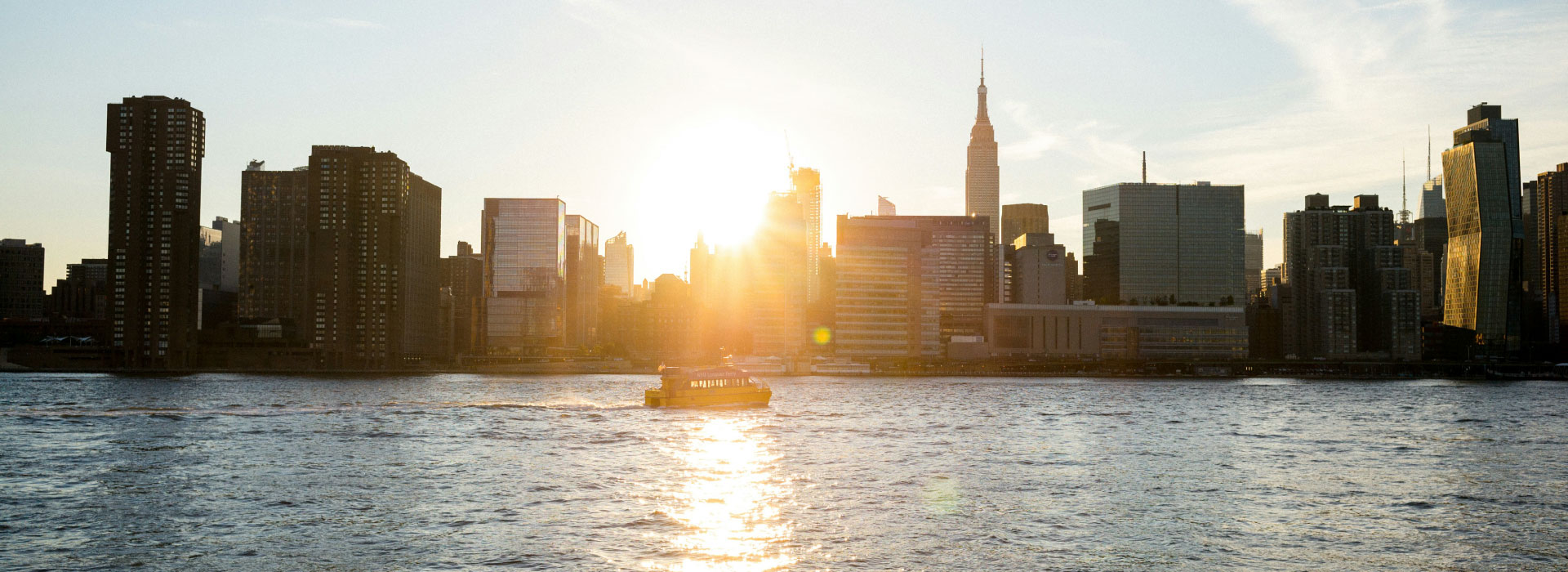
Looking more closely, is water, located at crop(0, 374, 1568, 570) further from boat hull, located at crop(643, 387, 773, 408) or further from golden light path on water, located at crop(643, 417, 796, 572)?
boat hull, located at crop(643, 387, 773, 408)

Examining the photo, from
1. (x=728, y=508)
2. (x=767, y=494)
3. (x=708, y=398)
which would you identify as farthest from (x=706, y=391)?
(x=728, y=508)

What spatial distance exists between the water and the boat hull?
27.8 metres

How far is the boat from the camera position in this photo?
155 metres

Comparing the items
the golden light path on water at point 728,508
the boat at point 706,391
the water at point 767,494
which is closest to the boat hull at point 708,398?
the boat at point 706,391

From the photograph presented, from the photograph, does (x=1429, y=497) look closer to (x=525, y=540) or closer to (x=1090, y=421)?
Answer: (x=525, y=540)

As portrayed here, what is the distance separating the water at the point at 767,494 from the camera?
49.0 meters

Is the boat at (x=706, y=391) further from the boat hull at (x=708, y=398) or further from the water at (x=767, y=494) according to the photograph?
the water at (x=767, y=494)

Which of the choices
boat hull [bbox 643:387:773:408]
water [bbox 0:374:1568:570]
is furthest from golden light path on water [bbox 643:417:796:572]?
boat hull [bbox 643:387:773:408]

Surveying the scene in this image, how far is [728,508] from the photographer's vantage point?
6062 cm

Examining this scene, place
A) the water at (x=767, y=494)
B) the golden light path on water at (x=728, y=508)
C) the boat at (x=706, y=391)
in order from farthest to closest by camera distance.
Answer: the boat at (x=706, y=391)
the water at (x=767, y=494)
the golden light path on water at (x=728, y=508)

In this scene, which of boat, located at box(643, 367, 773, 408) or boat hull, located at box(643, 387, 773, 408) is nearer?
boat hull, located at box(643, 387, 773, 408)

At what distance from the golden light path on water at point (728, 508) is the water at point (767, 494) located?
0.25m

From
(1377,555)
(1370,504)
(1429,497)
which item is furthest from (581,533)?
(1429,497)

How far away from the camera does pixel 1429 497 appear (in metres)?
67.3
